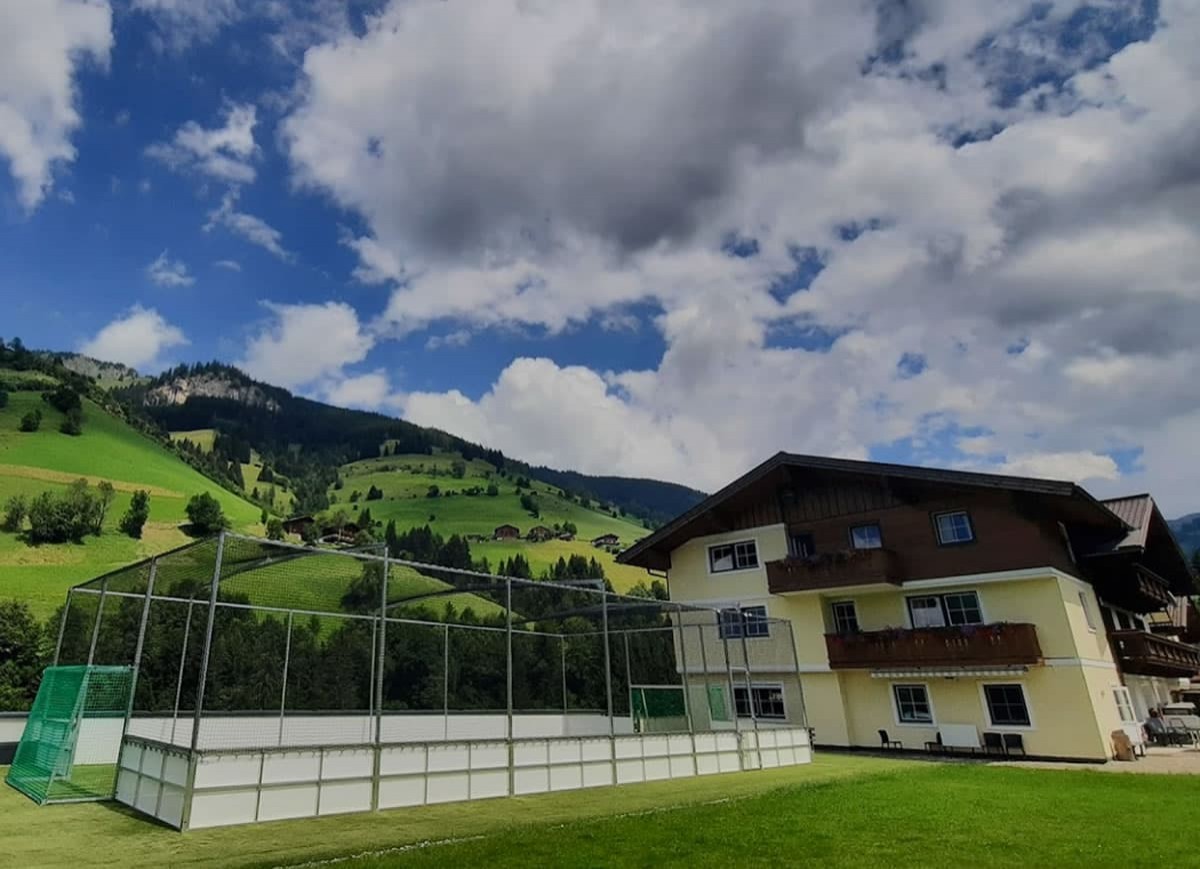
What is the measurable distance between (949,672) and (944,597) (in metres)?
2.46

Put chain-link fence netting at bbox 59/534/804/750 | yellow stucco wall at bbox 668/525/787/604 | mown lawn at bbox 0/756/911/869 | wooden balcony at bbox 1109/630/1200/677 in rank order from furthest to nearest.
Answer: yellow stucco wall at bbox 668/525/787/604
wooden balcony at bbox 1109/630/1200/677
chain-link fence netting at bbox 59/534/804/750
mown lawn at bbox 0/756/911/869

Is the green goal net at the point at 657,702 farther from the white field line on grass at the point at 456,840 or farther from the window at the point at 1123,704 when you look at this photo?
the window at the point at 1123,704

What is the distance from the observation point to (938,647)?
64.6 ft

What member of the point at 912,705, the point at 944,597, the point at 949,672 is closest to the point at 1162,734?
the point at 912,705

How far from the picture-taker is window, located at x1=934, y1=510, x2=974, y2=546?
67.6 ft

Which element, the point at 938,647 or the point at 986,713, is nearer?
the point at 986,713

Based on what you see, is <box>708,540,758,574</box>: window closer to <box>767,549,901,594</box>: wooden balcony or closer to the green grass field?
<box>767,549,901,594</box>: wooden balcony

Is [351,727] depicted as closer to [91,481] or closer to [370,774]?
[370,774]

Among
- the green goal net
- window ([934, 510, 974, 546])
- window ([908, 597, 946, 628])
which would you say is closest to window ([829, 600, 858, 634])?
window ([908, 597, 946, 628])

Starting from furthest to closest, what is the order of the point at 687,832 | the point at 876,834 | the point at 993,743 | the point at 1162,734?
the point at 1162,734 → the point at 993,743 → the point at 687,832 → the point at 876,834

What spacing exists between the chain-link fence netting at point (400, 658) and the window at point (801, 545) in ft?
9.05

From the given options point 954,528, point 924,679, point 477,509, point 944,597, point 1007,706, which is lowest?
point 1007,706

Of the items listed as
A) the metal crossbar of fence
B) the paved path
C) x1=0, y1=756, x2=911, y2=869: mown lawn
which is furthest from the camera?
the paved path

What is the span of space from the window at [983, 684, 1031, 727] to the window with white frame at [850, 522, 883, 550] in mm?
5052
